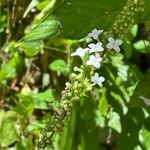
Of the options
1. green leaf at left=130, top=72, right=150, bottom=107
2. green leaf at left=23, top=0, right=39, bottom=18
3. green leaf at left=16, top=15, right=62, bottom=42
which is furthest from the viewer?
green leaf at left=23, top=0, right=39, bottom=18

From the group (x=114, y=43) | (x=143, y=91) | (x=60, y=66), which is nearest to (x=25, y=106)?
(x=60, y=66)

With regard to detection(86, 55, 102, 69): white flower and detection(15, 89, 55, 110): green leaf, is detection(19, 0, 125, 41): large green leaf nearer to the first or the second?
detection(86, 55, 102, 69): white flower

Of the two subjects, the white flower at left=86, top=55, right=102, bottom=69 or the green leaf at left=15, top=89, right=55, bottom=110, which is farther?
the green leaf at left=15, top=89, right=55, bottom=110

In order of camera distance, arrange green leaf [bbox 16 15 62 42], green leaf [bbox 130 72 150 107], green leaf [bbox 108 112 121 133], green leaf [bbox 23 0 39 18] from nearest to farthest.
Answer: green leaf [bbox 16 15 62 42] < green leaf [bbox 130 72 150 107] < green leaf [bbox 23 0 39 18] < green leaf [bbox 108 112 121 133]

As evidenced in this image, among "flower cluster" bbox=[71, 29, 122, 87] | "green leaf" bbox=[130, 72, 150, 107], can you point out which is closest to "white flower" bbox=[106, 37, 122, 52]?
"flower cluster" bbox=[71, 29, 122, 87]

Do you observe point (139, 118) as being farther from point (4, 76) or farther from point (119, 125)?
point (4, 76)

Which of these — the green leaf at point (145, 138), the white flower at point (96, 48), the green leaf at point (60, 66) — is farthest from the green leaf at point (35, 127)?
the white flower at point (96, 48)

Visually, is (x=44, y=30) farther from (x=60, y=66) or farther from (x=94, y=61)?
(x=60, y=66)
